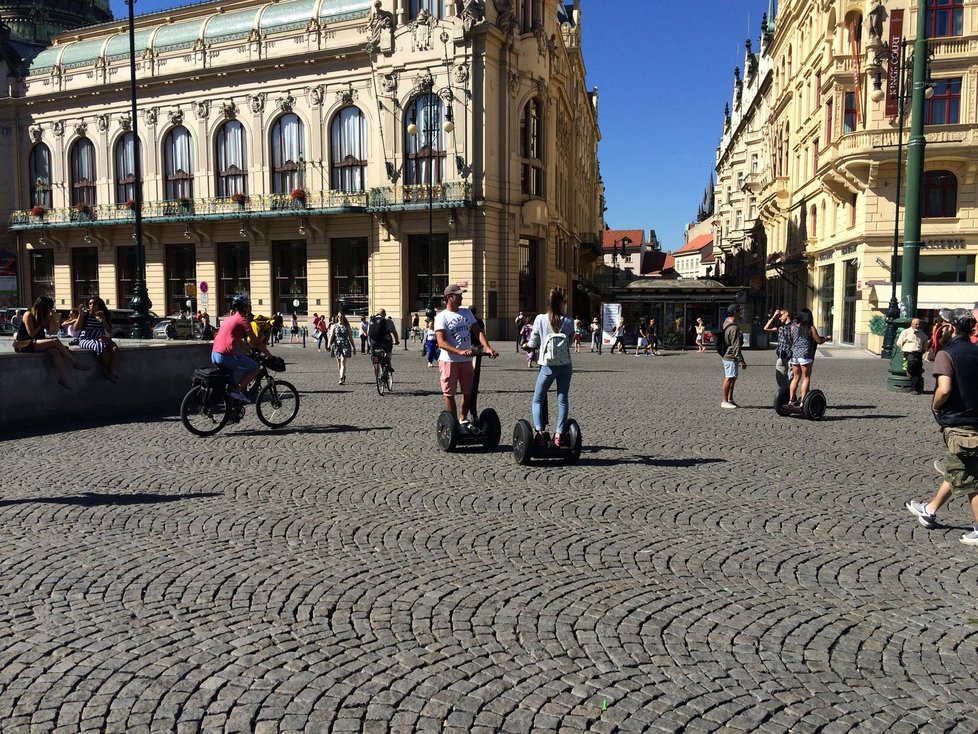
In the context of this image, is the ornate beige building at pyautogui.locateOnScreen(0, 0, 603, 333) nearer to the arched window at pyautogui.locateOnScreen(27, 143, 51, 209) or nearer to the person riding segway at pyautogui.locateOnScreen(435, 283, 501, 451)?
the arched window at pyautogui.locateOnScreen(27, 143, 51, 209)

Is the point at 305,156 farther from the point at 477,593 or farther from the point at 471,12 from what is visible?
the point at 477,593

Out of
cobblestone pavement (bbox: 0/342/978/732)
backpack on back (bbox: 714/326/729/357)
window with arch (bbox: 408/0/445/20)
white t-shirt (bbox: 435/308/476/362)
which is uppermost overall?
window with arch (bbox: 408/0/445/20)

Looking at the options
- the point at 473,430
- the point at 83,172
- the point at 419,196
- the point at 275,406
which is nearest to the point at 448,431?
the point at 473,430

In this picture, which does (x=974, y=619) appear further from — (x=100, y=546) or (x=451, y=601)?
(x=100, y=546)

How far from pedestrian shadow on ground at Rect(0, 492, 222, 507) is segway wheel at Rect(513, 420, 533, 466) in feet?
10.2

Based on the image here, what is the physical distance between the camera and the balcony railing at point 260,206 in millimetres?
40812

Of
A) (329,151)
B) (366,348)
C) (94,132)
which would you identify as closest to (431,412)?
(366,348)

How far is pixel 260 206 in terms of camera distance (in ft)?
148

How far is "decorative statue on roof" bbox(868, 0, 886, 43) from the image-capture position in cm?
3100

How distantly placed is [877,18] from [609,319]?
52.0 feet

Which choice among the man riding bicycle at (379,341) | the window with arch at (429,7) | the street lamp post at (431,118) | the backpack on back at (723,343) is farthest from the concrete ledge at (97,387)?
the window with arch at (429,7)

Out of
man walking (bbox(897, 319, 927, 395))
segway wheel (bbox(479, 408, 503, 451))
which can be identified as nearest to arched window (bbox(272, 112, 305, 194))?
man walking (bbox(897, 319, 927, 395))

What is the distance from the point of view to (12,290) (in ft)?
176

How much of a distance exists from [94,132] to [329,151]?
17.8m
